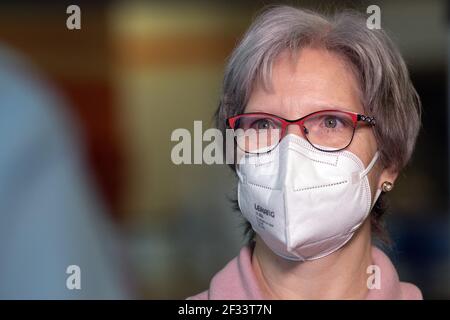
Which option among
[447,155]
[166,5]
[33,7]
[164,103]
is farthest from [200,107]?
[447,155]

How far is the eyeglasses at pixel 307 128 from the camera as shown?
1835 millimetres

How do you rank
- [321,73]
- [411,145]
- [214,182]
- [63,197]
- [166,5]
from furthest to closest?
[166,5], [214,182], [411,145], [321,73], [63,197]

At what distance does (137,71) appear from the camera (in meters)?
6.72

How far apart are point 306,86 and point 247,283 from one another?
53 centimetres

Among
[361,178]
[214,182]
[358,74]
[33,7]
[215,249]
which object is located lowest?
[215,249]

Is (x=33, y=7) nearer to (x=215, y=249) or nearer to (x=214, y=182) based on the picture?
(x=214, y=182)

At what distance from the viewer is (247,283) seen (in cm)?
191

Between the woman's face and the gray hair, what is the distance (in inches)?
0.8

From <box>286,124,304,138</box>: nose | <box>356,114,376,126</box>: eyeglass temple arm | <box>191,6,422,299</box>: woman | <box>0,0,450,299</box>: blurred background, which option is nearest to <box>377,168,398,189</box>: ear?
<box>191,6,422,299</box>: woman

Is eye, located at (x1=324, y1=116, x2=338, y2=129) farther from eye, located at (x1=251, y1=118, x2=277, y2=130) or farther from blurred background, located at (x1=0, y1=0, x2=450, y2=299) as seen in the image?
blurred background, located at (x1=0, y1=0, x2=450, y2=299)

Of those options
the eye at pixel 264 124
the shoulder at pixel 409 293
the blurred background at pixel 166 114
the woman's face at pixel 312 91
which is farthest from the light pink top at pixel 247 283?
the blurred background at pixel 166 114

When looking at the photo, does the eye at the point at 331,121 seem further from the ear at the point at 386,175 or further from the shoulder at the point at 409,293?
the shoulder at the point at 409,293

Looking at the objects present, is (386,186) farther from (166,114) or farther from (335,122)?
(166,114)

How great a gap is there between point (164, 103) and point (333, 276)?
5.04 m
